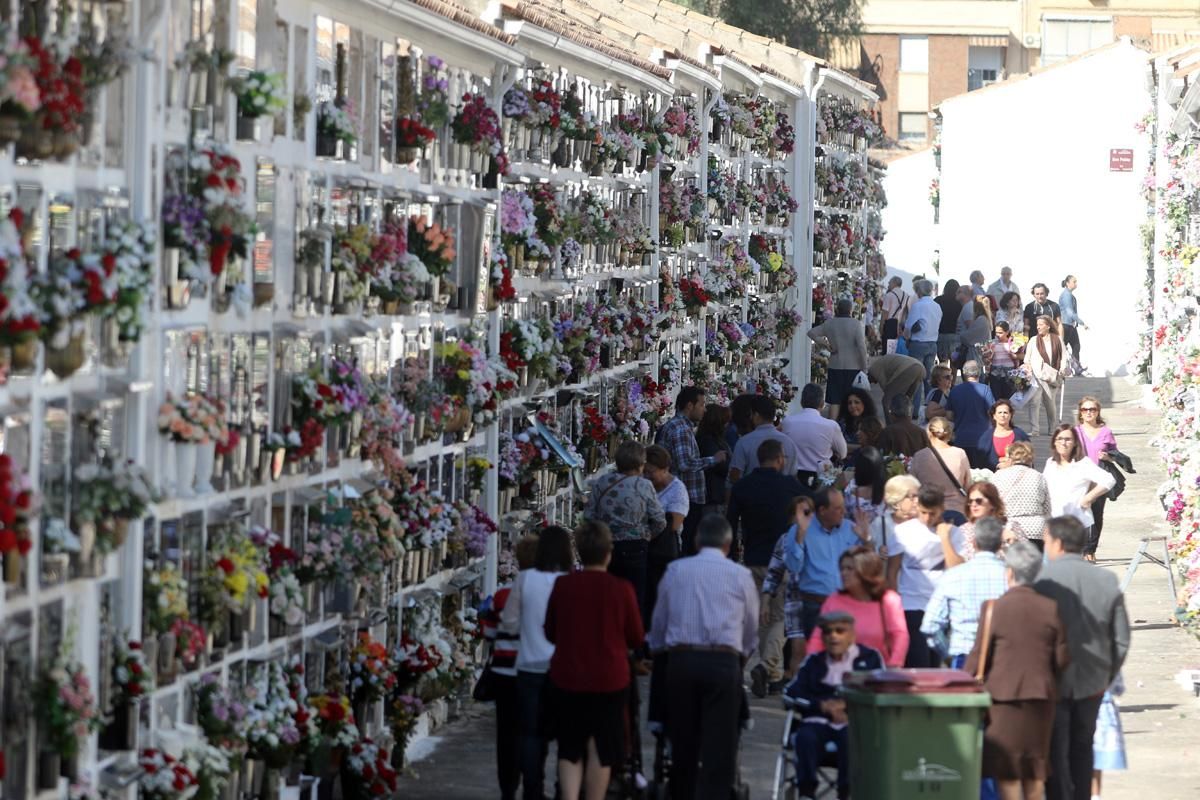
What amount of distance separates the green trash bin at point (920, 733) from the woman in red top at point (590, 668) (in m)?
1.23

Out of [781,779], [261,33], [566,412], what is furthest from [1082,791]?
[566,412]

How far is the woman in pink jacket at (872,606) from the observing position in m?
13.0

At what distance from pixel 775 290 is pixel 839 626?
62.4 ft

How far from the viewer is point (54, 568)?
30.4 feet

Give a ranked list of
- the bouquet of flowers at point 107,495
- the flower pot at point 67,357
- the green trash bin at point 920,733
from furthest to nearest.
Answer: the green trash bin at point 920,733, the bouquet of flowers at point 107,495, the flower pot at point 67,357

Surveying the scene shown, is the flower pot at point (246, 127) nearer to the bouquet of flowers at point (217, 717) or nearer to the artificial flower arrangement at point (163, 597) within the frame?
the artificial flower arrangement at point (163, 597)

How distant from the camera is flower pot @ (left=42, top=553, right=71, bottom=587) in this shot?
9.20 metres

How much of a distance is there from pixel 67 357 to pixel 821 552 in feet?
24.2

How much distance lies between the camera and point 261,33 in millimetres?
12102

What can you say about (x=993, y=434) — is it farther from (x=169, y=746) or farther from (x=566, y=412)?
(x=169, y=746)

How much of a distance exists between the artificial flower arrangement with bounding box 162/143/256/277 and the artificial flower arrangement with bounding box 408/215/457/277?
12.7ft

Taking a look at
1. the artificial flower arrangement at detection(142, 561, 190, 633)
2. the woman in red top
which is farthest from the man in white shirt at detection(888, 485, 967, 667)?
the artificial flower arrangement at detection(142, 561, 190, 633)

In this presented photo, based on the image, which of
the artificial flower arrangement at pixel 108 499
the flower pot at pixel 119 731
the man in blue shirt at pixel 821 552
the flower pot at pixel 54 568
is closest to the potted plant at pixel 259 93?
the artificial flower arrangement at pixel 108 499

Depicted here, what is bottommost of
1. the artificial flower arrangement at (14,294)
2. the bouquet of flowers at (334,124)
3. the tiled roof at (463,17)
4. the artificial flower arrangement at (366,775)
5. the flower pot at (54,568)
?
the artificial flower arrangement at (366,775)
